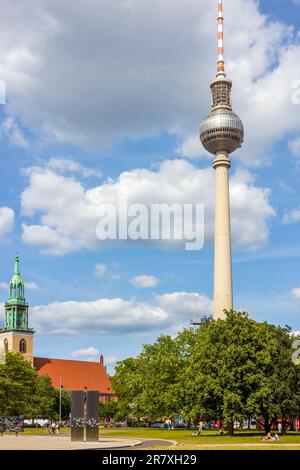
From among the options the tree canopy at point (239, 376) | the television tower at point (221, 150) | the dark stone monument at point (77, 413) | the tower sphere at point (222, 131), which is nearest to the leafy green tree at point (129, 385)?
the television tower at point (221, 150)

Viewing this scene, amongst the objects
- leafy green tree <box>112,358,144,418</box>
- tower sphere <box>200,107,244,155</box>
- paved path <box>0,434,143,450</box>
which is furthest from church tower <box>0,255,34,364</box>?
paved path <box>0,434,143,450</box>

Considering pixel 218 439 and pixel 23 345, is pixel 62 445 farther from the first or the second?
pixel 23 345

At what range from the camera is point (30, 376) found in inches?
4658

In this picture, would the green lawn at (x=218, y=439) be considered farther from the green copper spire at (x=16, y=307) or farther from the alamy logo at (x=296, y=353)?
the green copper spire at (x=16, y=307)

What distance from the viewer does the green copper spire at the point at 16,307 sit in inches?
7101

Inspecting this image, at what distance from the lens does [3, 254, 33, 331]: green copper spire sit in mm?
180375

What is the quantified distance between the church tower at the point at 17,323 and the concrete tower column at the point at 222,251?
68.2 m

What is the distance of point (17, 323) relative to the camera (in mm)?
182875

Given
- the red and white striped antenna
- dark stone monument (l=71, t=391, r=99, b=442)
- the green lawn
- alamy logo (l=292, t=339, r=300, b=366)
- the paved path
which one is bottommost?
the green lawn

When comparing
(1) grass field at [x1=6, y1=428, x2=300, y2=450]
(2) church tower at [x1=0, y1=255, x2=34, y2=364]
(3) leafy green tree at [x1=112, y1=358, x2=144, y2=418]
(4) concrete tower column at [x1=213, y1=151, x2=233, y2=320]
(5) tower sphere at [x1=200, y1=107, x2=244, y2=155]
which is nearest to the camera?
(1) grass field at [x1=6, y1=428, x2=300, y2=450]

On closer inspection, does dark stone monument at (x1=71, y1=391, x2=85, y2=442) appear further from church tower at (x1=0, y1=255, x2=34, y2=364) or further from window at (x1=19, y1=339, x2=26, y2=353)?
window at (x1=19, y1=339, x2=26, y2=353)

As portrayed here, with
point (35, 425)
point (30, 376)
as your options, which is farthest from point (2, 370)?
point (35, 425)
